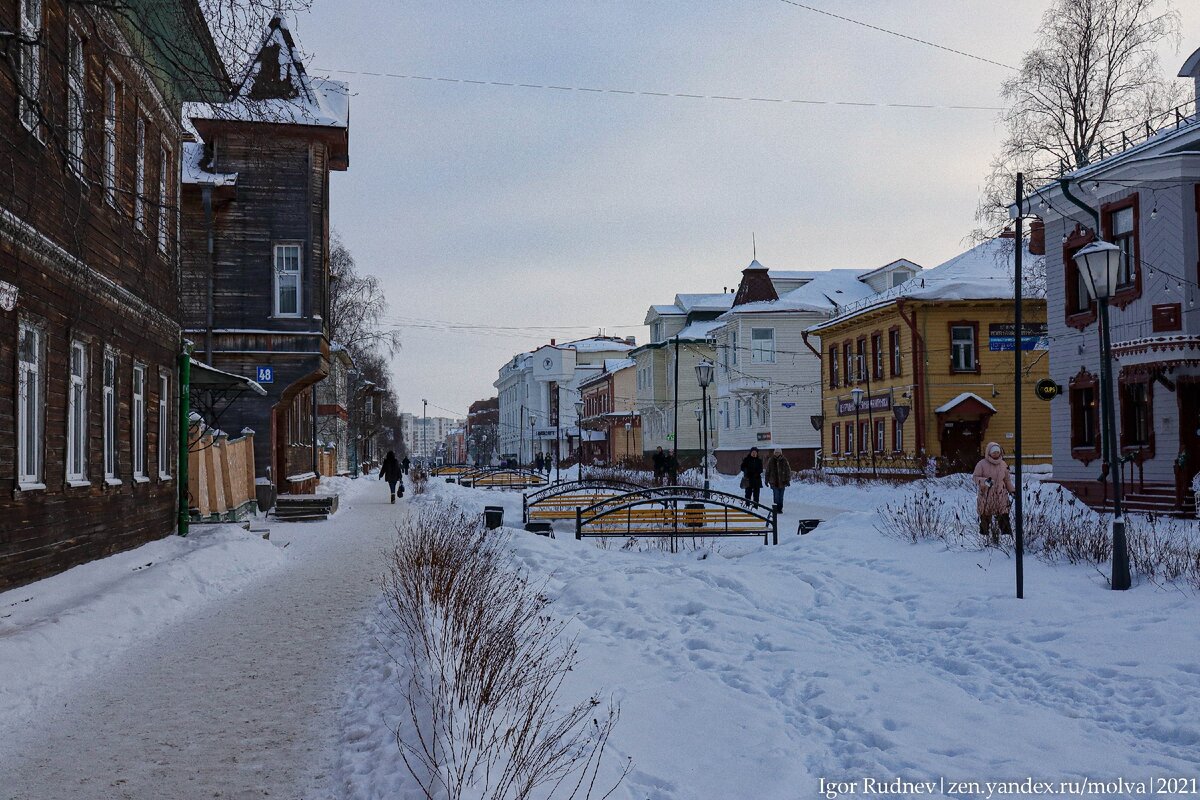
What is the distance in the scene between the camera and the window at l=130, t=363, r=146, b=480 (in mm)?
15984

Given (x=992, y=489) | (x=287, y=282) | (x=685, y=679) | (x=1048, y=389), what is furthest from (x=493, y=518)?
(x=1048, y=389)

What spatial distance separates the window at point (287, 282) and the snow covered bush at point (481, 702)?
17639 mm

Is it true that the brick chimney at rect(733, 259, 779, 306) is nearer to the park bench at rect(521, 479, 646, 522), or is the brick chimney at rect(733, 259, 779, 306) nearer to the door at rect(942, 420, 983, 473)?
the door at rect(942, 420, 983, 473)

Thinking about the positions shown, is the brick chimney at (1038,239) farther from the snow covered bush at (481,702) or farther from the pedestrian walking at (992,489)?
the snow covered bush at (481,702)

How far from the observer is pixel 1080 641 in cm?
901

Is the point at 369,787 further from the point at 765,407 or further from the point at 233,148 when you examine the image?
the point at 765,407

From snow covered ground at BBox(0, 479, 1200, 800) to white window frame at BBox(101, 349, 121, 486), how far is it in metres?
1.65

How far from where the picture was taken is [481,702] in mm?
6070

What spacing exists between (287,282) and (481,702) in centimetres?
2275

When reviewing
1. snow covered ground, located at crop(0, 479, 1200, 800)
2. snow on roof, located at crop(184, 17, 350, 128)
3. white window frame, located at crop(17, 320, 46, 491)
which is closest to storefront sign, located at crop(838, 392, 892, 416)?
snow covered ground, located at crop(0, 479, 1200, 800)

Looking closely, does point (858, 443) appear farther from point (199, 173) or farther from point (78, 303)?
point (78, 303)

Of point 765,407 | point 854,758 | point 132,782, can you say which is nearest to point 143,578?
point 132,782

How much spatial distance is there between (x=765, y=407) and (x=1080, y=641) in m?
43.1

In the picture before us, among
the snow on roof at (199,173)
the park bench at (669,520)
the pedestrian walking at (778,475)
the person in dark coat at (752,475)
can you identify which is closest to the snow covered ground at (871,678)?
the park bench at (669,520)
